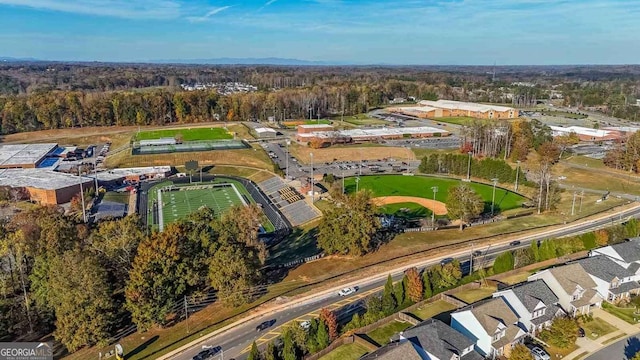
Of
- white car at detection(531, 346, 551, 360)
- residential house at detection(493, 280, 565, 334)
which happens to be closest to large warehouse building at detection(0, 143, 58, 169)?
residential house at detection(493, 280, 565, 334)

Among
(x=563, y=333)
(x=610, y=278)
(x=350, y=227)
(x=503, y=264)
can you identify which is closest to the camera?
(x=563, y=333)

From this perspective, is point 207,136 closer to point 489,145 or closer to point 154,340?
point 489,145

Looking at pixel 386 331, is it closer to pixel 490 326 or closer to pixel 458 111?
pixel 490 326

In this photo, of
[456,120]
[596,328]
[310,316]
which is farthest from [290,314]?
[456,120]

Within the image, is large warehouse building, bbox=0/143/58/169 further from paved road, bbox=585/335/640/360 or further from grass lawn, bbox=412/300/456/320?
paved road, bbox=585/335/640/360

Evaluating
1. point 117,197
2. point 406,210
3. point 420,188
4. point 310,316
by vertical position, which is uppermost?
point 420,188

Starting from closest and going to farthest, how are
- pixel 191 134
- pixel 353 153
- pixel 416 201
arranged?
1. pixel 416 201
2. pixel 353 153
3. pixel 191 134
